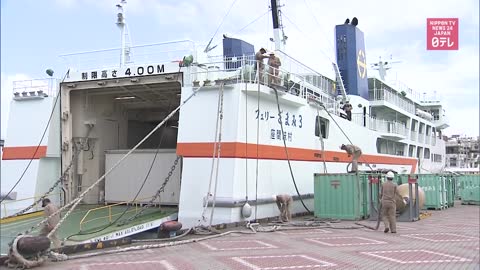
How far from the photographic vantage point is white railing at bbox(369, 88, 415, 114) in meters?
27.4

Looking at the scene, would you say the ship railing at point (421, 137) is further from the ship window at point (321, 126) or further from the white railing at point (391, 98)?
the ship window at point (321, 126)

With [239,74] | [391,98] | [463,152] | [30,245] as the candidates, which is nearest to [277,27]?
[239,74]

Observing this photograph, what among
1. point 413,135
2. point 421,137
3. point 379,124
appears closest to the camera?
point 379,124

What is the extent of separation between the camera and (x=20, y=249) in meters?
7.46

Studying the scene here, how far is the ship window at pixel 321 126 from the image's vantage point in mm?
18019

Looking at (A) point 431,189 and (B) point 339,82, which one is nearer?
(A) point 431,189

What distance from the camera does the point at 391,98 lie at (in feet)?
93.7

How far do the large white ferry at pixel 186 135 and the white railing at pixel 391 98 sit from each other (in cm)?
683

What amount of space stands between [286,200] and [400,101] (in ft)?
62.4

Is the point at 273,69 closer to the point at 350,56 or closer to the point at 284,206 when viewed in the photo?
the point at 284,206

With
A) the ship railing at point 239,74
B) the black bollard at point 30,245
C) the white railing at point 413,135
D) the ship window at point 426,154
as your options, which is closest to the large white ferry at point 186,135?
the ship railing at point 239,74

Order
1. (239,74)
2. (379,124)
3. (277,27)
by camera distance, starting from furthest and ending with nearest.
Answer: (379,124)
(277,27)
(239,74)

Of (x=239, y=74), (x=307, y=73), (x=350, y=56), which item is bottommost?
(x=239, y=74)

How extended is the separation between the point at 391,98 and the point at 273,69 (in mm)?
16016
